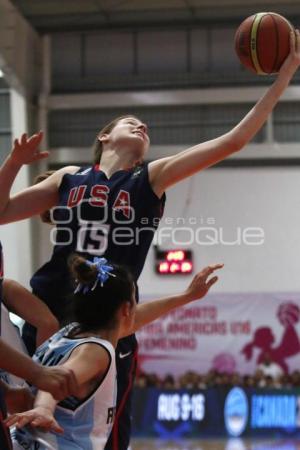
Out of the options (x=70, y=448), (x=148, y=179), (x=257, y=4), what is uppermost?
(x=257, y=4)

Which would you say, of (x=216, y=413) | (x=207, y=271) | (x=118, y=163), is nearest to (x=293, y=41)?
(x=118, y=163)

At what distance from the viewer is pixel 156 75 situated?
1593cm

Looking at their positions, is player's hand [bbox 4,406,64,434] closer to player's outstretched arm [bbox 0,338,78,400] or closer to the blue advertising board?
player's outstretched arm [bbox 0,338,78,400]

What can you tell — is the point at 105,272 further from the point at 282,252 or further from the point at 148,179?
the point at 282,252

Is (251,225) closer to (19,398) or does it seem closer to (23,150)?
(23,150)

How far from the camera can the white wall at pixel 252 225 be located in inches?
608

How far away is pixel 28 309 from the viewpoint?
375cm

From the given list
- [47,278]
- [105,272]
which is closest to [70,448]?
[105,272]

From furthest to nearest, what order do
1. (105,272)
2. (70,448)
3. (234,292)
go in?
(234,292) < (105,272) < (70,448)

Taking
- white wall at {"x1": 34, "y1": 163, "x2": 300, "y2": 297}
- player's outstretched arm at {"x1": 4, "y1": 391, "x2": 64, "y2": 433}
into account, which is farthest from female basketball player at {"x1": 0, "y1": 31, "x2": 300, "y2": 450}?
white wall at {"x1": 34, "y1": 163, "x2": 300, "y2": 297}

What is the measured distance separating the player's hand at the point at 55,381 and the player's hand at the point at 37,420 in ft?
0.20

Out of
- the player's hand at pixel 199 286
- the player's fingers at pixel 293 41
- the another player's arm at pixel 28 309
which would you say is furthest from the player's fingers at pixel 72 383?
the player's fingers at pixel 293 41

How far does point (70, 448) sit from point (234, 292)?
1237 cm

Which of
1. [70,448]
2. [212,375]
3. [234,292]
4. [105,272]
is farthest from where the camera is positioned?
[234,292]
